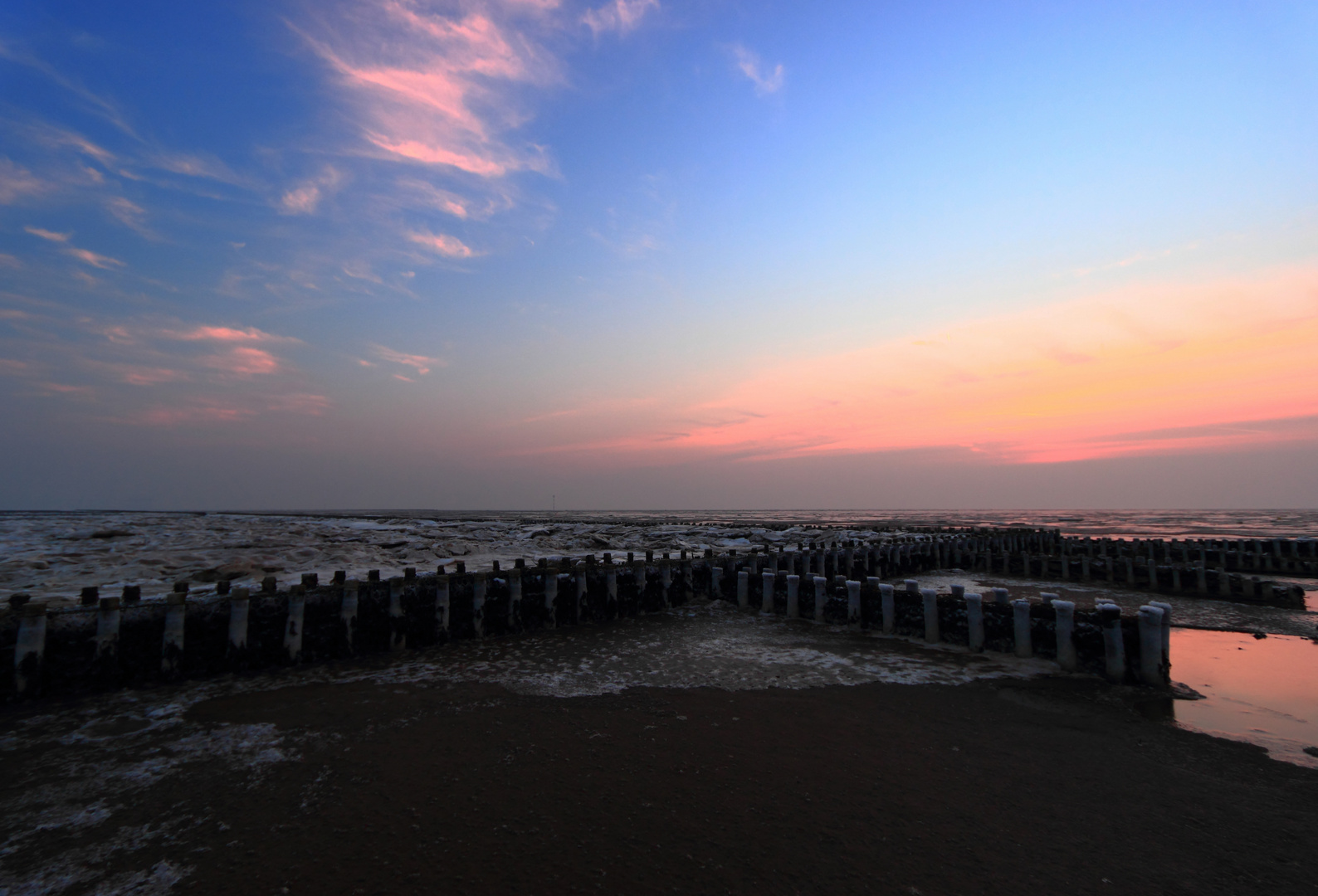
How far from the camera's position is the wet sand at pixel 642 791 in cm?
494

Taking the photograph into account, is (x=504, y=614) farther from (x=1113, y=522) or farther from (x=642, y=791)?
(x=1113, y=522)

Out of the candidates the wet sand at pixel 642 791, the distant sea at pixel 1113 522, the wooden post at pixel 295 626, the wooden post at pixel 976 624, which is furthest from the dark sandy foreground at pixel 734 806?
the distant sea at pixel 1113 522

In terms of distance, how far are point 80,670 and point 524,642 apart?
301 inches

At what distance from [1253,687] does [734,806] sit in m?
10.5

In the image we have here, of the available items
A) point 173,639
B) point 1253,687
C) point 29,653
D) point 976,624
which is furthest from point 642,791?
point 1253,687

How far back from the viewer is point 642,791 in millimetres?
6328

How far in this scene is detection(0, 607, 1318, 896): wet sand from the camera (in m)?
4.94

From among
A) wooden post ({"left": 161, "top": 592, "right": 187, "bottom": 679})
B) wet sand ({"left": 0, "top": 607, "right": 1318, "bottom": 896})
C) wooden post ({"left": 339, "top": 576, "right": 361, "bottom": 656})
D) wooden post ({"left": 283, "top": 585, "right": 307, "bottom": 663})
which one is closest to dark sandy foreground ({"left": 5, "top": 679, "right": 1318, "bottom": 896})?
wet sand ({"left": 0, "top": 607, "right": 1318, "bottom": 896})

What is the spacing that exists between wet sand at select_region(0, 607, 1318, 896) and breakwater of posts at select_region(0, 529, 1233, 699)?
29.9 inches

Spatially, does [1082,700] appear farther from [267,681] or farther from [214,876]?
[267,681]

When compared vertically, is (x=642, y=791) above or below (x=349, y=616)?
below

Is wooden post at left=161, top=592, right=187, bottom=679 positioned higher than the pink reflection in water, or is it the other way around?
wooden post at left=161, top=592, right=187, bottom=679

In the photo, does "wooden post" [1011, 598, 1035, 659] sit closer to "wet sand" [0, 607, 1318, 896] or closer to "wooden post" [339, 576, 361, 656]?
"wet sand" [0, 607, 1318, 896]

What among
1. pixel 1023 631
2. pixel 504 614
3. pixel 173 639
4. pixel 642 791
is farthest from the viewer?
pixel 504 614
